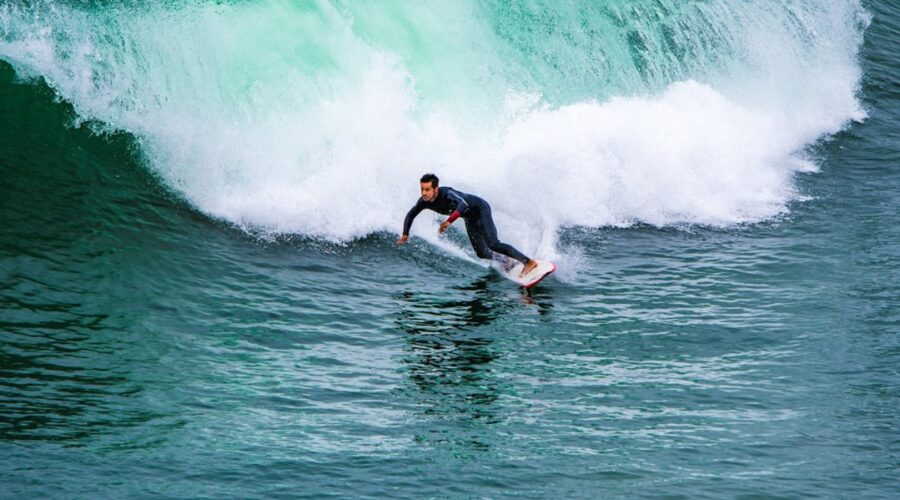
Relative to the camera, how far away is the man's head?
49.2ft

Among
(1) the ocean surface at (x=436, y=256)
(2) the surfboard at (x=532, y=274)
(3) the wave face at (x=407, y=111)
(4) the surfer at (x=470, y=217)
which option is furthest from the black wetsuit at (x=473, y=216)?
(3) the wave face at (x=407, y=111)

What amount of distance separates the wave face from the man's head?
1541 mm

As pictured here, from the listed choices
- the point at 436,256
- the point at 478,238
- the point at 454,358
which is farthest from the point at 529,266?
the point at 454,358

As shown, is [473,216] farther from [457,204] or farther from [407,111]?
[407,111]

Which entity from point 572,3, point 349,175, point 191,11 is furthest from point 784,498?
point 572,3

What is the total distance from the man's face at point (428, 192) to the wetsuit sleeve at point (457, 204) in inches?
9.0

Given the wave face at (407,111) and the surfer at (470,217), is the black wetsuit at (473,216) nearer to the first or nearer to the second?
the surfer at (470,217)

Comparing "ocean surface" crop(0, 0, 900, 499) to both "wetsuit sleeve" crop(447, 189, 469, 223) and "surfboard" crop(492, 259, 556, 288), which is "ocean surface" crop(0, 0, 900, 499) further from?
"wetsuit sleeve" crop(447, 189, 469, 223)

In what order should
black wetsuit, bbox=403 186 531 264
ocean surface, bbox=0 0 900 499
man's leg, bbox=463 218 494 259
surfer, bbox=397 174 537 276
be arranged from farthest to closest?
1. man's leg, bbox=463 218 494 259
2. black wetsuit, bbox=403 186 531 264
3. surfer, bbox=397 174 537 276
4. ocean surface, bbox=0 0 900 499

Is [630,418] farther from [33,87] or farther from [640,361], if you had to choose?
[33,87]

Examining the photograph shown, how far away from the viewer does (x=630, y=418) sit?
36.6 ft

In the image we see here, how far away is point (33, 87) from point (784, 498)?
12.4 meters

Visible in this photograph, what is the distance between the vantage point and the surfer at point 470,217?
49.9 feet

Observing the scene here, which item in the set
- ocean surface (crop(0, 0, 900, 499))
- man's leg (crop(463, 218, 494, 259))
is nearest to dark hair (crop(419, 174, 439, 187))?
man's leg (crop(463, 218, 494, 259))
